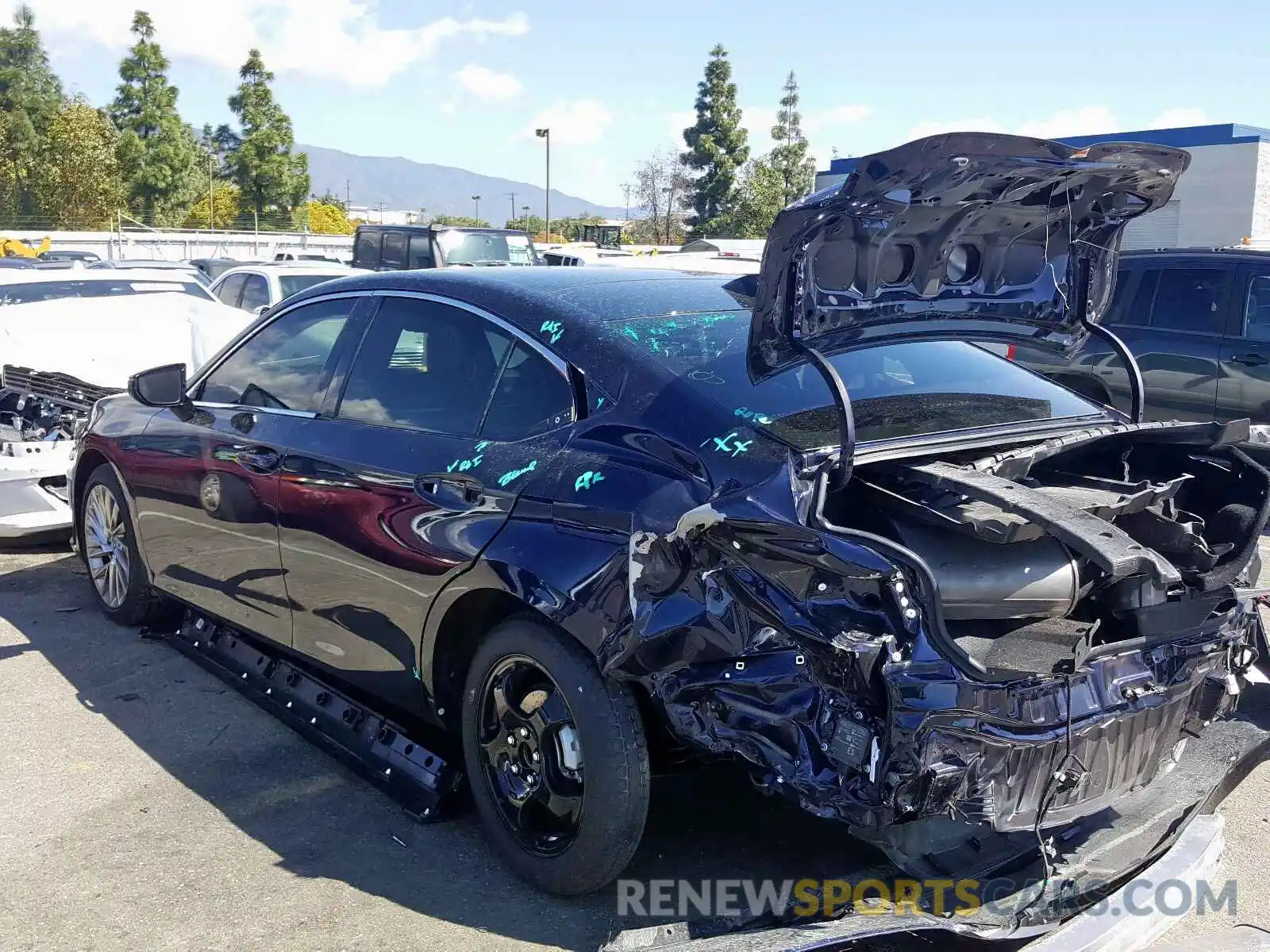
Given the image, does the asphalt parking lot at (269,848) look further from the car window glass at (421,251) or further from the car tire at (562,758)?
the car window glass at (421,251)

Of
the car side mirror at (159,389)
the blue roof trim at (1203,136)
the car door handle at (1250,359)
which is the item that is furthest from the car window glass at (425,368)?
the blue roof trim at (1203,136)

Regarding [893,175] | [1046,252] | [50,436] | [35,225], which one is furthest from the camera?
[35,225]

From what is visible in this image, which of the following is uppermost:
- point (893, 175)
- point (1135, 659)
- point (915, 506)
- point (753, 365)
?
point (893, 175)

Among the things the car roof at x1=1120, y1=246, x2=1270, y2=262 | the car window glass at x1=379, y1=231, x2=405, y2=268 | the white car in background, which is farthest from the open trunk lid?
Result: the car window glass at x1=379, y1=231, x2=405, y2=268

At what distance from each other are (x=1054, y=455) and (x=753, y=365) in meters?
1.12

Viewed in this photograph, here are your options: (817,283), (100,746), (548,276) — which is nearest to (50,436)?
(100,746)

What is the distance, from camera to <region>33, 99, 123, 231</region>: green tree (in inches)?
1825

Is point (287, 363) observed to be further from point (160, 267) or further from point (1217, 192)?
point (1217, 192)

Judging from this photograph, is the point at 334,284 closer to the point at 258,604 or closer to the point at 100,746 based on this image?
the point at 258,604

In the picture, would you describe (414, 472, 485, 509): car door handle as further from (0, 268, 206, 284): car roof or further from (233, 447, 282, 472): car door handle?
(0, 268, 206, 284): car roof

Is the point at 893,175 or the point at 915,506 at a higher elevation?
the point at 893,175

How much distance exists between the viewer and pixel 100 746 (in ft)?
14.4

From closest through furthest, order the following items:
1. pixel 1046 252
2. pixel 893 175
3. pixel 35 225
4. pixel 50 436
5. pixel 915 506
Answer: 1. pixel 893 175
2. pixel 915 506
3. pixel 1046 252
4. pixel 50 436
5. pixel 35 225

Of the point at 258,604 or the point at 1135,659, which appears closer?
the point at 1135,659
